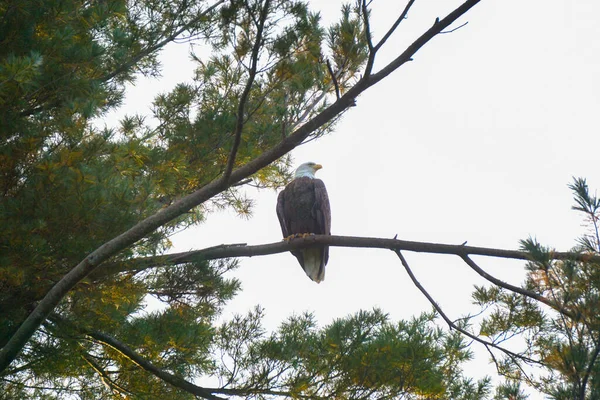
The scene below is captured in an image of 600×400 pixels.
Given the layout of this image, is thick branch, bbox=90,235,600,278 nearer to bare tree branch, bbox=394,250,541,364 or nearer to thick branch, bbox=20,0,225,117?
bare tree branch, bbox=394,250,541,364

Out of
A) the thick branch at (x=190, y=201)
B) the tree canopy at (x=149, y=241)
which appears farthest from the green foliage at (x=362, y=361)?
the thick branch at (x=190, y=201)

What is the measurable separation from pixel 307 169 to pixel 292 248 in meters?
2.50

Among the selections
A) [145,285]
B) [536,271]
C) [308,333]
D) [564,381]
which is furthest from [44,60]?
[564,381]

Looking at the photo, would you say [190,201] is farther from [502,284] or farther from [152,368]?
[502,284]

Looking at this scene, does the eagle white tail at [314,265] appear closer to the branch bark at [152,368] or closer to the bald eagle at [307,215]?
the bald eagle at [307,215]

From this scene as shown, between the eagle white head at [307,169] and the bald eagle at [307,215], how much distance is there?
14 centimetres

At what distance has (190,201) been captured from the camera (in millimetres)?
3512

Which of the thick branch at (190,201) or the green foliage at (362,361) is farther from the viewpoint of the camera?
the green foliage at (362,361)

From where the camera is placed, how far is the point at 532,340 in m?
3.28

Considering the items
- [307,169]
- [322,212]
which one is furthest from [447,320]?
[307,169]

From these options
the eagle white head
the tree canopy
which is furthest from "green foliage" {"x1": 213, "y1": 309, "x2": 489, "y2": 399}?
the eagle white head

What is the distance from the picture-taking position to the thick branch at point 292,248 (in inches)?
Result: 138

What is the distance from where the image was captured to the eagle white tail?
6.14 m

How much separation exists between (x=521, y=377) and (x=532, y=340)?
7.6 inches
